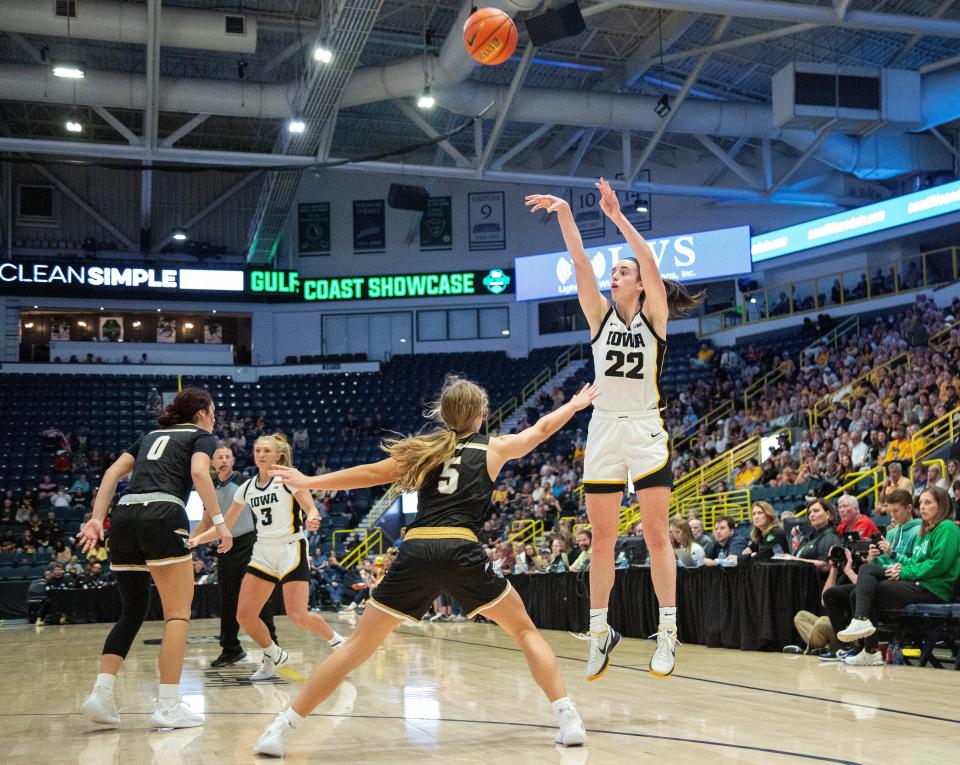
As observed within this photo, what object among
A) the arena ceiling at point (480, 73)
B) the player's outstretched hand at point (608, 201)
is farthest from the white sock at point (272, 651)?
the arena ceiling at point (480, 73)

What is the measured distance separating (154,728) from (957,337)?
17.2 metres

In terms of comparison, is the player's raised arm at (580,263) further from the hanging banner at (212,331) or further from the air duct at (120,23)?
the hanging banner at (212,331)

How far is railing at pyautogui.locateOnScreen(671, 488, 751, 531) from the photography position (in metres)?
17.8

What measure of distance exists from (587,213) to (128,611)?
2934 centimetres

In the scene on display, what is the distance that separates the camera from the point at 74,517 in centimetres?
2534

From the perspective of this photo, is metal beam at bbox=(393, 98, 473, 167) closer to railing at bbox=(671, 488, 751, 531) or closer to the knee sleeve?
railing at bbox=(671, 488, 751, 531)

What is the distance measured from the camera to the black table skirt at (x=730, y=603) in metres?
9.71

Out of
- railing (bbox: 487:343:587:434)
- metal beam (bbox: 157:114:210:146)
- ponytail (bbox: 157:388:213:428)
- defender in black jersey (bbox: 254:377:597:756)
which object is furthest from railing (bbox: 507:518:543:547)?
defender in black jersey (bbox: 254:377:597:756)

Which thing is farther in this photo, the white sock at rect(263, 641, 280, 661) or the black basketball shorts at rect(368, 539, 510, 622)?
the white sock at rect(263, 641, 280, 661)

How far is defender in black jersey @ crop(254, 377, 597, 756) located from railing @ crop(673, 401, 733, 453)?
2015 centimetres

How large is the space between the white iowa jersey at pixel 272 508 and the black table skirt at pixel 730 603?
14.6ft

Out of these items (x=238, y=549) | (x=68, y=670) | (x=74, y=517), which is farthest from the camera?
(x=74, y=517)

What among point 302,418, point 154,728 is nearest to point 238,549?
point 154,728

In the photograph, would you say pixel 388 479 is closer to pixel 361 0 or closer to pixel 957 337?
pixel 361 0
